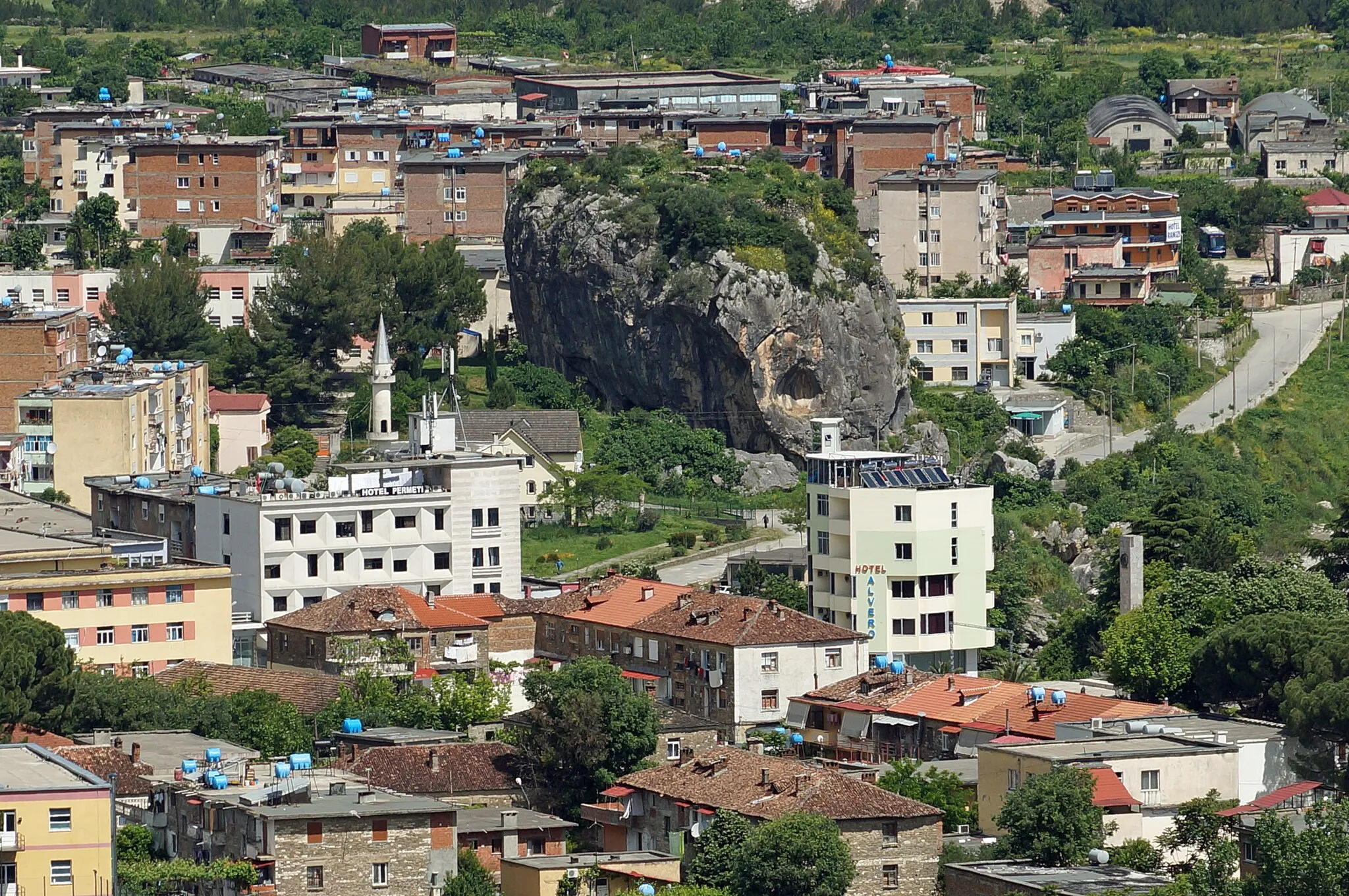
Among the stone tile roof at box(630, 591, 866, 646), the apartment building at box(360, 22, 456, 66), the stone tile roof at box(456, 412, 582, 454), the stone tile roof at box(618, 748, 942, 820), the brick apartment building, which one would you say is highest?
the apartment building at box(360, 22, 456, 66)

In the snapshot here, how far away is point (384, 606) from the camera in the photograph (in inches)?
2783

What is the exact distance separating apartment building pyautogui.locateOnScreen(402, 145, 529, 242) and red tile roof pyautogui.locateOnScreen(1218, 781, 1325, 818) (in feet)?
201

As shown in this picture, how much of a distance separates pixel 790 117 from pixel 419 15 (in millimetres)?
46550

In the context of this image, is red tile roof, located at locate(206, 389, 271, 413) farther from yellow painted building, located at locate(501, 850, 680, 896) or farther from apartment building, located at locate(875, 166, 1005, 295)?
yellow painted building, located at locate(501, 850, 680, 896)

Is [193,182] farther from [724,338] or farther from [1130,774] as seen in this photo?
[1130,774]

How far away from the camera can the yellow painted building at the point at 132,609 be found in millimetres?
71250

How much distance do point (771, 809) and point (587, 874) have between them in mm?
3489

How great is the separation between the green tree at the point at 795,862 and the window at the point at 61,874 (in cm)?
1046

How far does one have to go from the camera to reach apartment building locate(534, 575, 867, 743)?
2697 inches

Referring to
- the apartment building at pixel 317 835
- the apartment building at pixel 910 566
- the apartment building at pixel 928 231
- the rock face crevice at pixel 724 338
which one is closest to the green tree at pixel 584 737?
the apartment building at pixel 317 835

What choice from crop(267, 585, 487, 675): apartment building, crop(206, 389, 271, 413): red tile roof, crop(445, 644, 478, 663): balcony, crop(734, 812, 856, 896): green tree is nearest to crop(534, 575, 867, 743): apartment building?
crop(445, 644, 478, 663): balcony

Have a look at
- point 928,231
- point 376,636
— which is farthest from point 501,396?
point 376,636

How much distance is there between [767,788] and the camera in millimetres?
56500

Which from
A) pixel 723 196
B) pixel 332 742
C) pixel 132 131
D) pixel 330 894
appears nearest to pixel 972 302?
pixel 723 196
